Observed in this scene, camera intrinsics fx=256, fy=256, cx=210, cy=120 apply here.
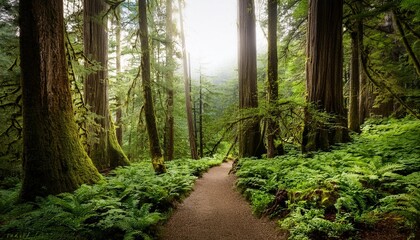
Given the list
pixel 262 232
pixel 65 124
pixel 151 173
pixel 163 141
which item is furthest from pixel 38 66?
pixel 163 141

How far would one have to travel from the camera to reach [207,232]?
16.1ft

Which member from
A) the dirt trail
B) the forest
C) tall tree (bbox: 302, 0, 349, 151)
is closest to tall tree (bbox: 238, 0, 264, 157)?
the forest

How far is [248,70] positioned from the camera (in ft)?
34.7

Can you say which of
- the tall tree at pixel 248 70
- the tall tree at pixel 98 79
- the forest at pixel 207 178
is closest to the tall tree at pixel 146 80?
the forest at pixel 207 178

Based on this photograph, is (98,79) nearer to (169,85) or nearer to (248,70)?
(248,70)

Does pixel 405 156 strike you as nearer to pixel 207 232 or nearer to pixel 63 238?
pixel 207 232

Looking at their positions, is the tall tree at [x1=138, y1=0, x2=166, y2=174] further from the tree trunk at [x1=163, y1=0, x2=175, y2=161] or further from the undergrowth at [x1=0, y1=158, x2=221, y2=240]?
the tree trunk at [x1=163, y1=0, x2=175, y2=161]

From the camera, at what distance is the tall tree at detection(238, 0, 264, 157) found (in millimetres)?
10352

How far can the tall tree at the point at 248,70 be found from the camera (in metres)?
10.4

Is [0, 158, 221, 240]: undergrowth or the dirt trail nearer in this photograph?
[0, 158, 221, 240]: undergrowth

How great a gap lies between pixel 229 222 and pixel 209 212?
85 cm

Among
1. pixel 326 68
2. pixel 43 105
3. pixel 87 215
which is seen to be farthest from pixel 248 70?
pixel 87 215

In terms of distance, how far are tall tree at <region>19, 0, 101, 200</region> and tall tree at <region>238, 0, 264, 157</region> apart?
6.61m

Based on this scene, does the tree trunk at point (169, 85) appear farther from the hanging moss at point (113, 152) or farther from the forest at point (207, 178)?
the forest at point (207, 178)
